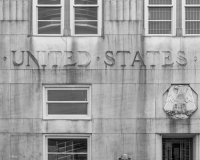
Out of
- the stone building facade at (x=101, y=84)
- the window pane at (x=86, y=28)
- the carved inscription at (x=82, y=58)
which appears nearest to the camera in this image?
the stone building facade at (x=101, y=84)

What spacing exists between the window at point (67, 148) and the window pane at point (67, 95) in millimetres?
1239

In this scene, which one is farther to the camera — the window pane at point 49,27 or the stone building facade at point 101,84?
the window pane at point 49,27

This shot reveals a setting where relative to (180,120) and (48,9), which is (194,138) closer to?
(180,120)

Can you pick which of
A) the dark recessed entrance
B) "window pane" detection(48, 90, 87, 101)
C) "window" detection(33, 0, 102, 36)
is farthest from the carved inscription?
the dark recessed entrance

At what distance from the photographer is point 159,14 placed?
572 inches

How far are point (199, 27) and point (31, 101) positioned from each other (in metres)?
5.88

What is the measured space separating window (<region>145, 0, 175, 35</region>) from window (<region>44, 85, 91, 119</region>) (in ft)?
9.38

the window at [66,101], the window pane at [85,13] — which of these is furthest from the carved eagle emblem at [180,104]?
the window pane at [85,13]

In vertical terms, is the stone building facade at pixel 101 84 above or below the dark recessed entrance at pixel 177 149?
above

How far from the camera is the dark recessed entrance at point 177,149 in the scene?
14.6 m

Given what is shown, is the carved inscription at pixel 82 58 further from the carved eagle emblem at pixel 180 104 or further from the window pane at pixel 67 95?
the carved eagle emblem at pixel 180 104

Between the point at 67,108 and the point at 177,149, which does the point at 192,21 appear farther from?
the point at 67,108

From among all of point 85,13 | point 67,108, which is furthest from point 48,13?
point 67,108

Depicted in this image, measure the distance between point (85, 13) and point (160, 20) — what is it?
8.01 feet
